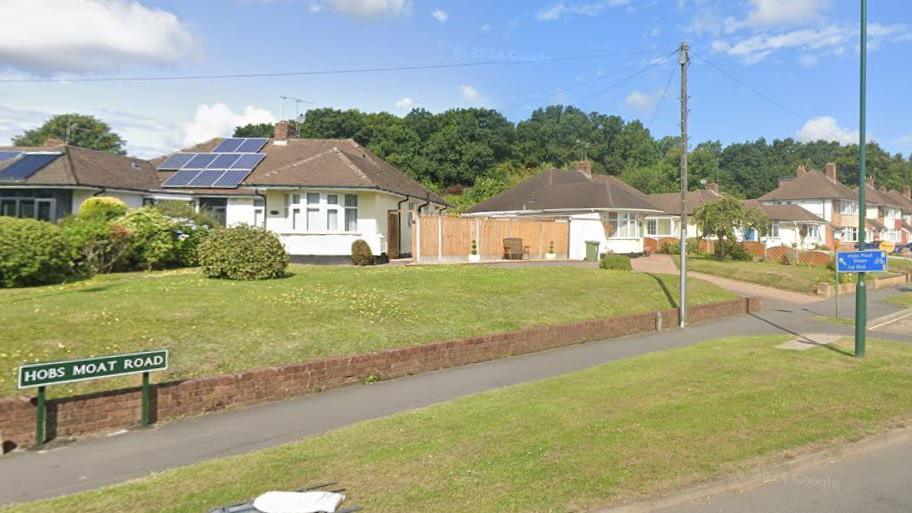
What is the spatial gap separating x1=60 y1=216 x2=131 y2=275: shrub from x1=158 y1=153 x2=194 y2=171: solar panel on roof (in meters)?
14.6

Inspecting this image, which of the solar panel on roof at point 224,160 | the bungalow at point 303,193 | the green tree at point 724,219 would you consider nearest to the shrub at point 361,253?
the bungalow at point 303,193

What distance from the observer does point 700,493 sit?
5488 millimetres

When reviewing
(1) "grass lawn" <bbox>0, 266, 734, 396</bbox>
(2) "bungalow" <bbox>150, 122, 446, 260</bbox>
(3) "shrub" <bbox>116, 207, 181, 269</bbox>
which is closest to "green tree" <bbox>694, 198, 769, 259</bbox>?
(2) "bungalow" <bbox>150, 122, 446, 260</bbox>

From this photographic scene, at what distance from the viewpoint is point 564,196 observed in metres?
41.2

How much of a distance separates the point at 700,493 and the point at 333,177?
21223mm

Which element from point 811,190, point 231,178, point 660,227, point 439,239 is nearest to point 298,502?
point 439,239

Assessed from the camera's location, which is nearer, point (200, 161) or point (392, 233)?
point (392, 233)

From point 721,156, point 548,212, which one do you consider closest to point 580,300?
point 548,212

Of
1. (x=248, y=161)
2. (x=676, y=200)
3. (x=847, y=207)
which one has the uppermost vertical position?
(x=847, y=207)

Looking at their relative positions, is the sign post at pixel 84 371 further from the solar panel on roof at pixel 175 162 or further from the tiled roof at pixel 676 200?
the tiled roof at pixel 676 200

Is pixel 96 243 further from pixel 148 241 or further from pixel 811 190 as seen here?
pixel 811 190

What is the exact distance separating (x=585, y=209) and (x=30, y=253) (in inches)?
1166

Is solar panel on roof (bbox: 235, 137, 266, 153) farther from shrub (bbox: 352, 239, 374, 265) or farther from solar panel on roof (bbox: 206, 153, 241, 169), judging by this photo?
shrub (bbox: 352, 239, 374, 265)

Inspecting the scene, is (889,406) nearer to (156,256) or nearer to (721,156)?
(156,256)
